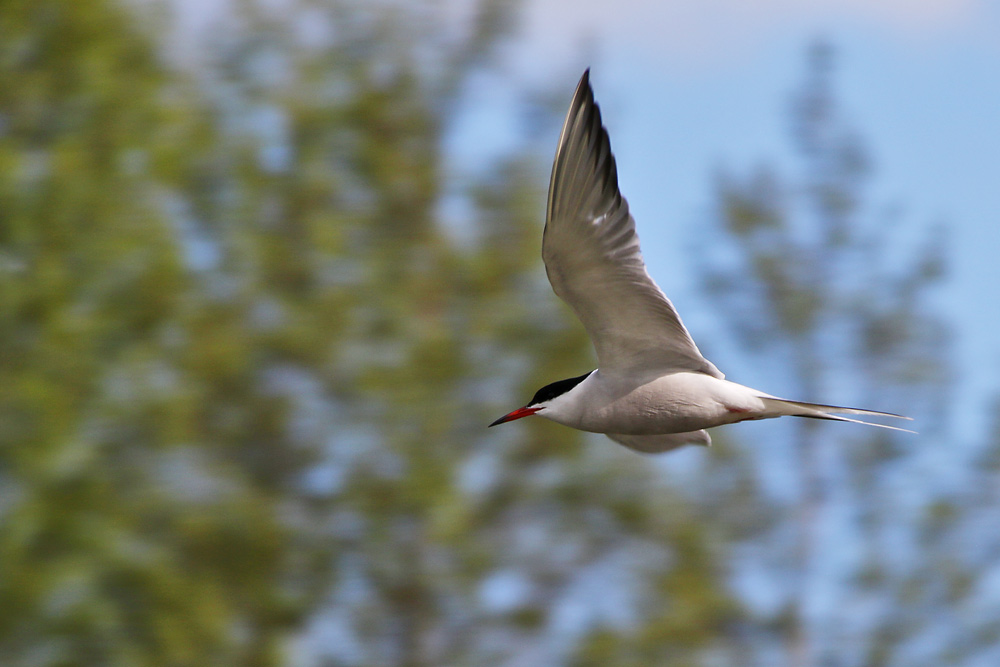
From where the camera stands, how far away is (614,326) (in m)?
4.07

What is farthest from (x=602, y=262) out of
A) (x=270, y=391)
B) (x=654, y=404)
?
(x=270, y=391)

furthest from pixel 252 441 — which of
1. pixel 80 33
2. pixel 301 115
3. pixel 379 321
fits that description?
pixel 80 33

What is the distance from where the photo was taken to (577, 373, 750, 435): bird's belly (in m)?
3.95

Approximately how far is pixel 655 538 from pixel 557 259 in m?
4.80

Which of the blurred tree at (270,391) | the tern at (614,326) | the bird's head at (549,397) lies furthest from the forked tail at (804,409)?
the blurred tree at (270,391)

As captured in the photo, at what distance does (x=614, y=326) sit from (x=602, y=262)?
0.94 feet

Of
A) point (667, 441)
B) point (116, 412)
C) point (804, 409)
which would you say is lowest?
point (804, 409)

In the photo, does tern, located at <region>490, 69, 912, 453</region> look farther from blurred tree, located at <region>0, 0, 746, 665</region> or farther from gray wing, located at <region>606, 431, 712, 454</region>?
blurred tree, located at <region>0, 0, 746, 665</region>

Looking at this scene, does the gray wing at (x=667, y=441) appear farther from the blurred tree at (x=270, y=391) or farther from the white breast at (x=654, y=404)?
the blurred tree at (x=270, y=391)

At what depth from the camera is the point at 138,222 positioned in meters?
8.21

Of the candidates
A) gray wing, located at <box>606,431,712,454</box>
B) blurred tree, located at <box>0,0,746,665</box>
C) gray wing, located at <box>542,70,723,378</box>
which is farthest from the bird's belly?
blurred tree, located at <box>0,0,746,665</box>

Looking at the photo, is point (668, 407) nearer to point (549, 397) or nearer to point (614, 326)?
point (614, 326)

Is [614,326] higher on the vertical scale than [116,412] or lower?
lower

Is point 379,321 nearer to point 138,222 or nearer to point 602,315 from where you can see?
point 138,222
